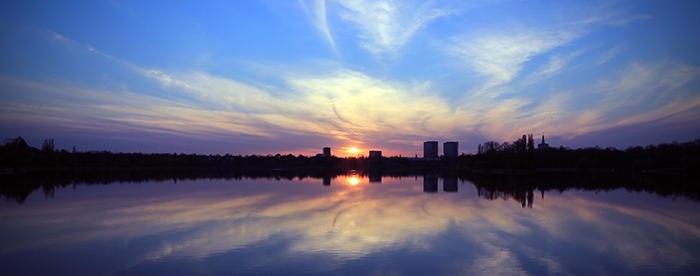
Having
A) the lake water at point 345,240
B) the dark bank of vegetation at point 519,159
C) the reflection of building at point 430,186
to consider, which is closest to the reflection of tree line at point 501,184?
the reflection of building at point 430,186

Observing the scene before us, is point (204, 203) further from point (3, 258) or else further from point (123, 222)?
point (3, 258)

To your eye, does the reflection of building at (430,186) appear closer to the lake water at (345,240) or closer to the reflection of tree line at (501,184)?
the reflection of tree line at (501,184)

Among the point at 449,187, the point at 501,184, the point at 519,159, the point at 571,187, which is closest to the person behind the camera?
the point at 571,187

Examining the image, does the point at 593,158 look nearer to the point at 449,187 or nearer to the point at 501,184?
the point at 501,184

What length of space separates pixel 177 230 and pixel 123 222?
9.84 ft

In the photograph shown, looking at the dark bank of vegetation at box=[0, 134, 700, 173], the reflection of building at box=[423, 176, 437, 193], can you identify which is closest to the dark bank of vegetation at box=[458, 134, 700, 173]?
the dark bank of vegetation at box=[0, 134, 700, 173]

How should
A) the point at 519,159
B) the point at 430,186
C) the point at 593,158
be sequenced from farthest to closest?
the point at 593,158
the point at 519,159
the point at 430,186

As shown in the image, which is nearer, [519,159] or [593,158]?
[519,159]

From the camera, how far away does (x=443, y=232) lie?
11.5 m

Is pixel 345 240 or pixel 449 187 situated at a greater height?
pixel 345 240

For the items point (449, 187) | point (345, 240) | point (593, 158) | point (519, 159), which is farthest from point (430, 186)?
point (593, 158)

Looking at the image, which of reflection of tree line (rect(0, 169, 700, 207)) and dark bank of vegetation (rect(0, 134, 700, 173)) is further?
dark bank of vegetation (rect(0, 134, 700, 173))

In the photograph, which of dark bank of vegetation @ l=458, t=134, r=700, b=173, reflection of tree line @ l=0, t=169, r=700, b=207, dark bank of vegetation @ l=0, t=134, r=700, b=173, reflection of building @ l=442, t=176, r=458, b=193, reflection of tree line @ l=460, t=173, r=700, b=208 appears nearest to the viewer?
reflection of tree line @ l=460, t=173, r=700, b=208

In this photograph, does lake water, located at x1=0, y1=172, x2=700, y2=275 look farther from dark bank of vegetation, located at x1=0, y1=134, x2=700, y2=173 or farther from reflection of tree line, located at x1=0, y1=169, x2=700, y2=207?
dark bank of vegetation, located at x1=0, y1=134, x2=700, y2=173
